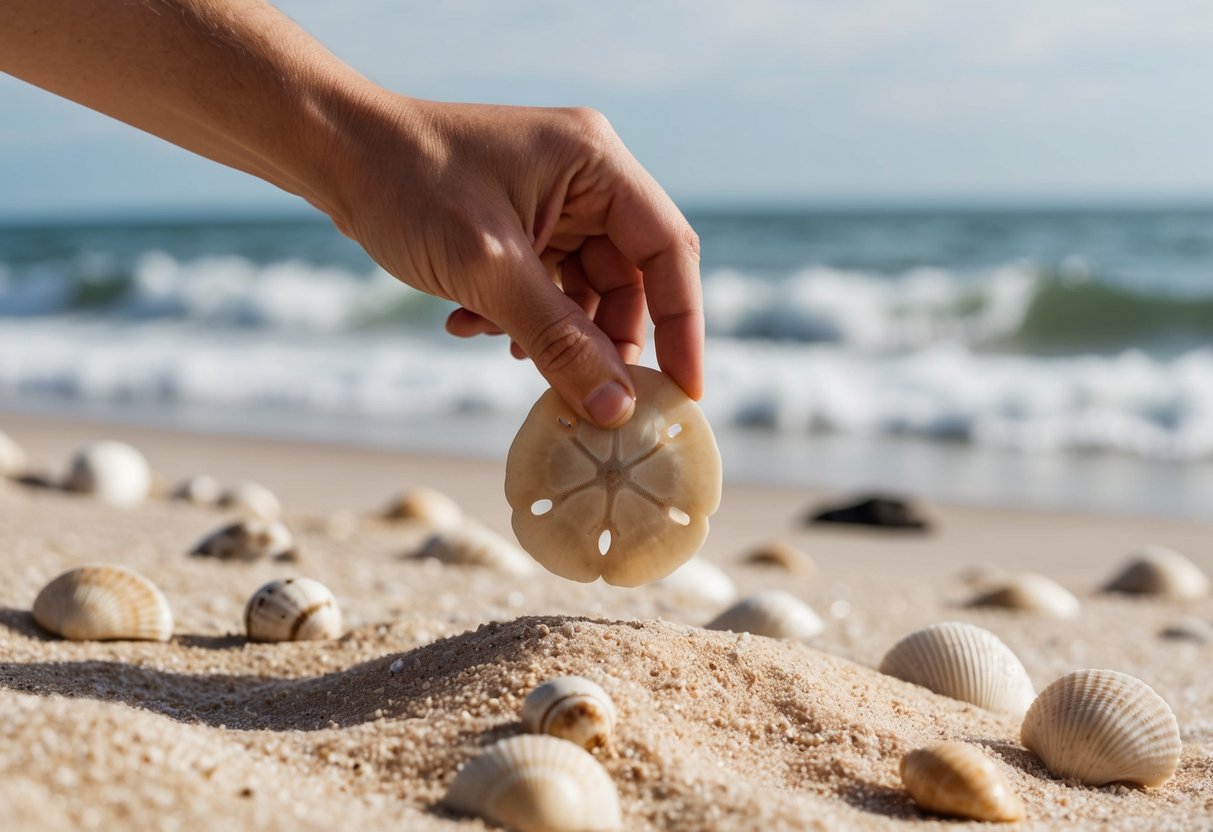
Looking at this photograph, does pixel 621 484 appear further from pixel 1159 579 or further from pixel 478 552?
pixel 1159 579

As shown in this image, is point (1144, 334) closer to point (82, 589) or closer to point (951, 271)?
point (951, 271)

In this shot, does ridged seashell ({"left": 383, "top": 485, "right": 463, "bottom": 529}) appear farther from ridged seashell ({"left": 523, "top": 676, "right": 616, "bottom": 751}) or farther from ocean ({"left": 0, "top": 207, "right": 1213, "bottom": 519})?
ridged seashell ({"left": 523, "top": 676, "right": 616, "bottom": 751})

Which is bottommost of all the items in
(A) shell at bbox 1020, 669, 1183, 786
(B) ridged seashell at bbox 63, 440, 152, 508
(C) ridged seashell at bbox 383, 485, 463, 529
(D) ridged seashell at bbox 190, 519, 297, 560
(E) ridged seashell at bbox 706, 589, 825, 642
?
→ (C) ridged seashell at bbox 383, 485, 463, 529

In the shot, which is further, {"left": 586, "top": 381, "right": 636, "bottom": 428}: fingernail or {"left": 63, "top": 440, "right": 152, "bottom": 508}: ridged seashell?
{"left": 63, "top": 440, "right": 152, "bottom": 508}: ridged seashell

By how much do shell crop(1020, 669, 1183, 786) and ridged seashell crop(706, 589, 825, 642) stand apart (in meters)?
1.02

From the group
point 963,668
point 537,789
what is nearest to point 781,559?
point 963,668

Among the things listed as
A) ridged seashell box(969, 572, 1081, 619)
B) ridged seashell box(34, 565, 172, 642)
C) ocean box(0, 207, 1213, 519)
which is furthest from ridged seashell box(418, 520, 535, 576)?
ocean box(0, 207, 1213, 519)

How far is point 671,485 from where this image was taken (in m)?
2.64

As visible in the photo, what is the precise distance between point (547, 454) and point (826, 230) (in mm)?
29565

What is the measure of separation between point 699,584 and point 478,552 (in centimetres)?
87

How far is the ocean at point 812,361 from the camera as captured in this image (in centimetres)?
945

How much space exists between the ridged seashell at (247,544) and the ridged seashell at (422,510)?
1808mm

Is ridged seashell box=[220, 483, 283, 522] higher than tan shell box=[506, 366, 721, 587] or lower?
lower

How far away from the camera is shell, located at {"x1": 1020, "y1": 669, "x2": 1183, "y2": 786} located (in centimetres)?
240
